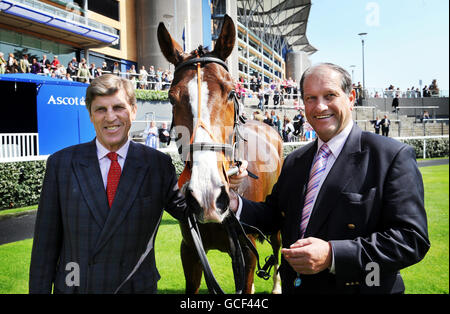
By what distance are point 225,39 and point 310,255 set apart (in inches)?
71.9

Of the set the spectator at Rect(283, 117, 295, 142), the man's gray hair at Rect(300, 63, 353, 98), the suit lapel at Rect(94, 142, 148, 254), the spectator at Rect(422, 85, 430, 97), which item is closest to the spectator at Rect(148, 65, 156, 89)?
the spectator at Rect(283, 117, 295, 142)

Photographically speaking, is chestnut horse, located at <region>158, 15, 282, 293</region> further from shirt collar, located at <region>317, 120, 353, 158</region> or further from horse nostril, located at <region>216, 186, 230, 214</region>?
shirt collar, located at <region>317, 120, 353, 158</region>

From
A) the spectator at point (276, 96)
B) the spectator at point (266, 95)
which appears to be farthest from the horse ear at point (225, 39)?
the spectator at point (266, 95)

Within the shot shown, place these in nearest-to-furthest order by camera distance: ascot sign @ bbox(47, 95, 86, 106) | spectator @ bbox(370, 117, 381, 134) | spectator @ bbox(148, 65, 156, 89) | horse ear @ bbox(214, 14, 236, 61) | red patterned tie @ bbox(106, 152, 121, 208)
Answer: red patterned tie @ bbox(106, 152, 121, 208) → horse ear @ bbox(214, 14, 236, 61) → ascot sign @ bbox(47, 95, 86, 106) → spectator @ bbox(148, 65, 156, 89) → spectator @ bbox(370, 117, 381, 134)

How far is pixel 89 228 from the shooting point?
158 centimetres

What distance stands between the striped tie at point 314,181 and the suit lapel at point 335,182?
2.0 inches

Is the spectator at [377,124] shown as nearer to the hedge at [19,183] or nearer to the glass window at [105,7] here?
the hedge at [19,183]

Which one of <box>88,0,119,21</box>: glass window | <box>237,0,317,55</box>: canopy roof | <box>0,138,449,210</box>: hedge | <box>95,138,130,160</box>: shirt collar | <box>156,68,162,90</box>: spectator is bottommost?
<box>0,138,449,210</box>: hedge

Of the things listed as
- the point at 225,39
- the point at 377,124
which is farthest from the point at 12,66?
the point at 377,124

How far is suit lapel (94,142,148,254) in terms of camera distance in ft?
5.15

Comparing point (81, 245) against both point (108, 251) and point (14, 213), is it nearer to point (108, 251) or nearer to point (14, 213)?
point (108, 251)

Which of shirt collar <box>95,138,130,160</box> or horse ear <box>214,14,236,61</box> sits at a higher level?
horse ear <box>214,14,236,61</box>

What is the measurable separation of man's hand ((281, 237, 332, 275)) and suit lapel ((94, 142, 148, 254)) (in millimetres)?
901

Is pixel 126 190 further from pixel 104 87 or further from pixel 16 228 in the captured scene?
pixel 16 228
